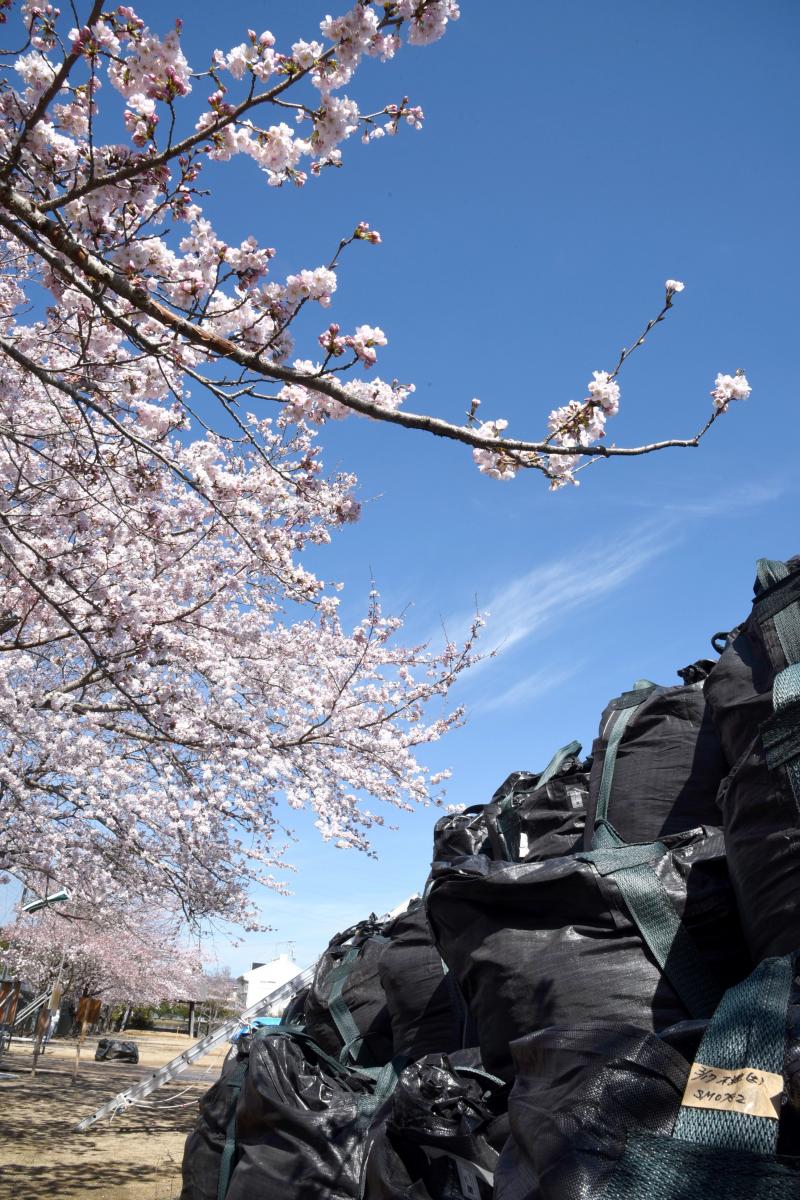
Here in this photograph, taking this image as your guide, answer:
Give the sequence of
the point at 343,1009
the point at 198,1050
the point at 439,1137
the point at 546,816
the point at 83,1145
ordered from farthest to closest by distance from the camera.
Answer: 1. the point at 83,1145
2. the point at 198,1050
3. the point at 343,1009
4. the point at 546,816
5. the point at 439,1137

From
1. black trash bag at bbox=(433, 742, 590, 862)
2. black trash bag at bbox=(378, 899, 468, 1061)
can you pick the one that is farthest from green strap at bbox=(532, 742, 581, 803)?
black trash bag at bbox=(378, 899, 468, 1061)

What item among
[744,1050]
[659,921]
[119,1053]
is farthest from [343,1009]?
[119,1053]

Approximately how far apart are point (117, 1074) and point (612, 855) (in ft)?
59.3

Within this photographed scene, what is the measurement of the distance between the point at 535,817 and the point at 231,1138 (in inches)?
51.2

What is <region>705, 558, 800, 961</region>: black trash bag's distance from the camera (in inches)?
55.4

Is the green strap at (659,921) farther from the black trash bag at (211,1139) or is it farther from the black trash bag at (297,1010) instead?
the black trash bag at (297,1010)

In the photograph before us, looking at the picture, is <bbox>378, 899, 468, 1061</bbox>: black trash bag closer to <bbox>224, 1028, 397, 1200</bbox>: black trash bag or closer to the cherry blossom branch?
<bbox>224, 1028, 397, 1200</bbox>: black trash bag

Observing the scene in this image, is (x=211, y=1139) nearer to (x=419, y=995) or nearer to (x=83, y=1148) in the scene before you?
(x=419, y=995)

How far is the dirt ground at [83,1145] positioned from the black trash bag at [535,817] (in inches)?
109

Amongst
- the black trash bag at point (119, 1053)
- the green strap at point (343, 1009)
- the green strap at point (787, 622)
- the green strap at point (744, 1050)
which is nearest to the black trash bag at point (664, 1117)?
the green strap at point (744, 1050)

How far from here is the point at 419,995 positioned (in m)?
2.47

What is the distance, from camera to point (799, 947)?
1.30 meters

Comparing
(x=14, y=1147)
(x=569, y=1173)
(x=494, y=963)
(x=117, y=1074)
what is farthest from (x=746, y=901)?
(x=117, y=1074)

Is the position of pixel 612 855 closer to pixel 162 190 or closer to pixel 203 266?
pixel 162 190
